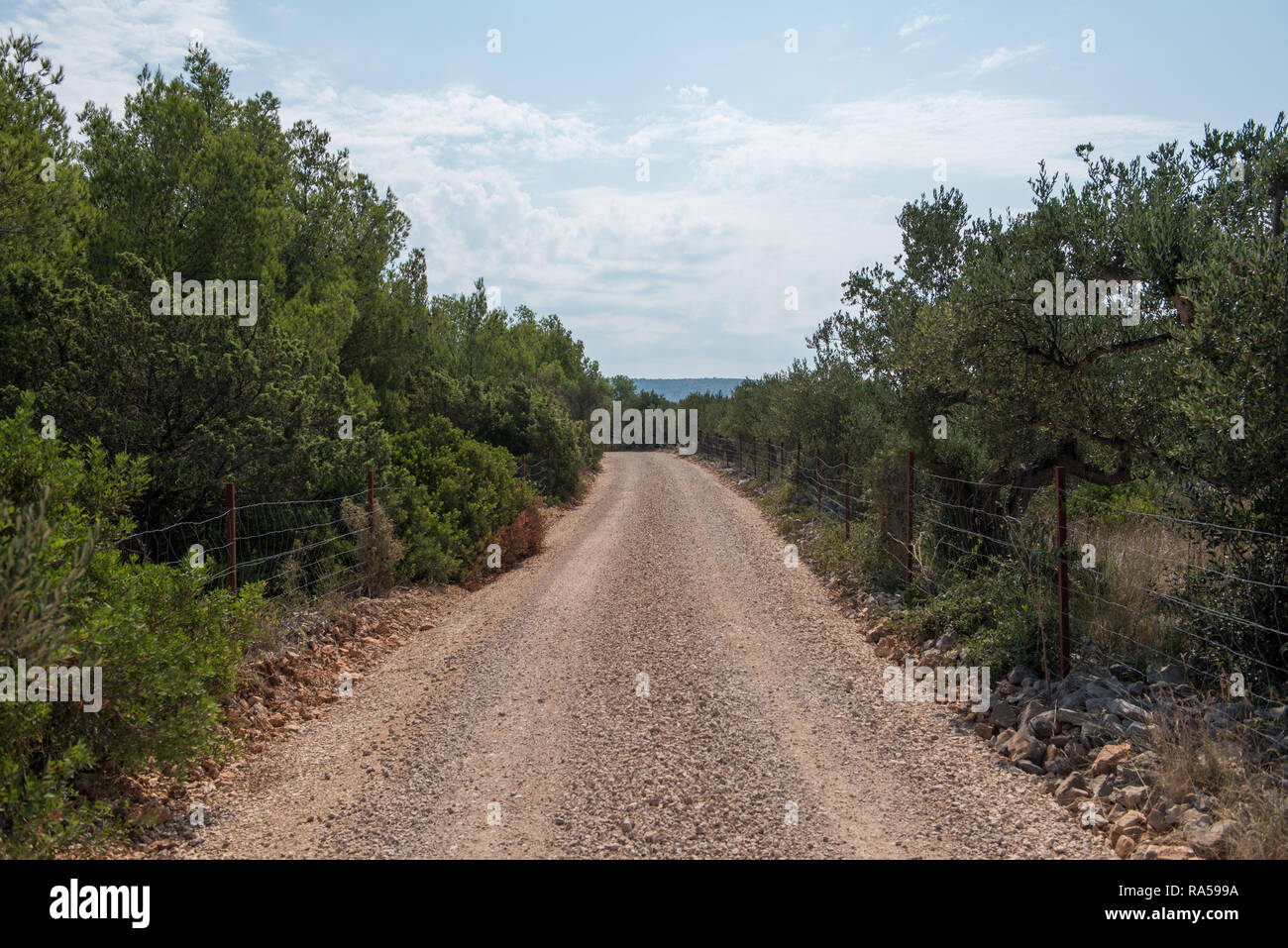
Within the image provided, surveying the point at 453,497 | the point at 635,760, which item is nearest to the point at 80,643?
the point at 635,760

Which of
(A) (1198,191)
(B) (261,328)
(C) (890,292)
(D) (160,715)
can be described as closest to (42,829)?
(D) (160,715)

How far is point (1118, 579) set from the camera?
690 cm

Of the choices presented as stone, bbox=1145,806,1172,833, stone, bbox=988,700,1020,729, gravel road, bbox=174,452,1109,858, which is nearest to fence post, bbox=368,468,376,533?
gravel road, bbox=174,452,1109,858

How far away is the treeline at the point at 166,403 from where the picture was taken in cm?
416

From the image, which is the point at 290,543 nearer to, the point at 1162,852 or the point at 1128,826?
the point at 1128,826

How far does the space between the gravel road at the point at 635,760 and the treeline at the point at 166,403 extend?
939 mm

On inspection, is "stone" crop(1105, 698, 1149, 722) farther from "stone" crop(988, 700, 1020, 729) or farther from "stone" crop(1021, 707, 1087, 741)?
"stone" crop(988, 700, 1020, 729)

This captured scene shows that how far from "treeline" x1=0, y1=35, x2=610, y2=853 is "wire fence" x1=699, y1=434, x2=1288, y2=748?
6150mm

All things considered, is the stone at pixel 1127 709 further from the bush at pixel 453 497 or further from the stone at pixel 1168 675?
the bush at pixel 453 497

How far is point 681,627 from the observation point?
9.38m

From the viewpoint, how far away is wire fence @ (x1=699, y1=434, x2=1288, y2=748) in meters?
5.30

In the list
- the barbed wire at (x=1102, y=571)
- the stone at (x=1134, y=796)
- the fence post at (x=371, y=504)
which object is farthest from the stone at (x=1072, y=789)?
the fence post at (x=371, y=504)

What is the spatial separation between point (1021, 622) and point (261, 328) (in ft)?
29.1
